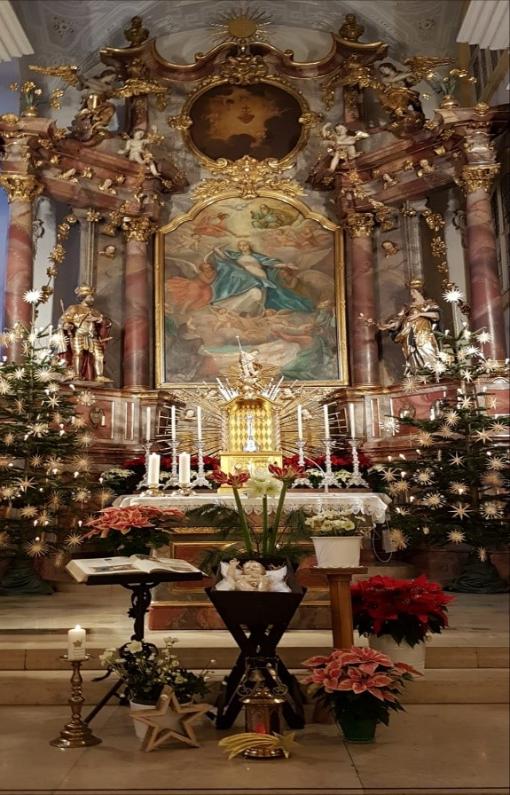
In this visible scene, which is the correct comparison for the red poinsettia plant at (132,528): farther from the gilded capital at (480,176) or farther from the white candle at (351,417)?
the gilded capital at (480,176)

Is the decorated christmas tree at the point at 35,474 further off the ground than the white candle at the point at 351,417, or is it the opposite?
the white candle at the point at 351,417

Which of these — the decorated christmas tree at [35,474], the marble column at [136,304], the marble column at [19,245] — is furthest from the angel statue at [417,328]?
the marble column at [19,245]

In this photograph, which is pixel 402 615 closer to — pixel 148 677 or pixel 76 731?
pixel 148 677

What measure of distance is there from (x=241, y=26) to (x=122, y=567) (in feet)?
35.9

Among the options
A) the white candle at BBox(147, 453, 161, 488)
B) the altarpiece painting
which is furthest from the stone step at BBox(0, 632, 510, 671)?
the altarpiece painting

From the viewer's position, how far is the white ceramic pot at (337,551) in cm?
452

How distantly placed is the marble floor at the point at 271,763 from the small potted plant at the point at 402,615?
14.1 inches

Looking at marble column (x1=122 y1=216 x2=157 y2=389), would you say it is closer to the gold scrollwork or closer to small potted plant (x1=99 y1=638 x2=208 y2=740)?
the gold scrollwork

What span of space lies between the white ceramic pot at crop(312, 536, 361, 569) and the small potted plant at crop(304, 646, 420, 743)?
0.64m

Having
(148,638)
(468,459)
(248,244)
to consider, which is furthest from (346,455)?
(148,638)

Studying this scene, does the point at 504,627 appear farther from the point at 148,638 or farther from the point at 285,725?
the point at 148,638

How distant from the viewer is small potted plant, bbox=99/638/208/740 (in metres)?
4.16

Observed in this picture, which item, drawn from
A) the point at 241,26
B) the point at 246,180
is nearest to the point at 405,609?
the point at 246,180

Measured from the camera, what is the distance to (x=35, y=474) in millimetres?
8406
